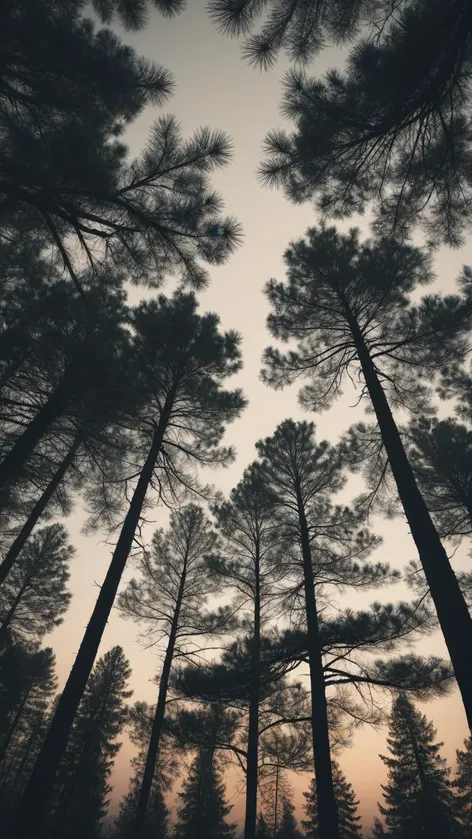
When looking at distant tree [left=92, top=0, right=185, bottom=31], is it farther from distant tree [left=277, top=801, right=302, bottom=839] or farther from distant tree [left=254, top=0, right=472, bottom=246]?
distant tree [left=277, top=801, right=302, bottom=839]

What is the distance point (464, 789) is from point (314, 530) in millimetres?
Answer: 33697

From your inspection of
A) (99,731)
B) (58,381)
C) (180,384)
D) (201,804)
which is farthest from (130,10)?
(201,804)

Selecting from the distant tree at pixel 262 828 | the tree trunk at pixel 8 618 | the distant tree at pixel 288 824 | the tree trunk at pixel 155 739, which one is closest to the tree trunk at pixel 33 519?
the tree trunk at pixel 155 739

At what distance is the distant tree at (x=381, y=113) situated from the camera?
10.6 ft

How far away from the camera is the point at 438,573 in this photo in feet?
12.6

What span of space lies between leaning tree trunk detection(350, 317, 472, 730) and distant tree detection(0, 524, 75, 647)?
49.4 feet

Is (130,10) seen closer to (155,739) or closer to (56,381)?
(56,381)

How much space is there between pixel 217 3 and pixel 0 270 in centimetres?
610

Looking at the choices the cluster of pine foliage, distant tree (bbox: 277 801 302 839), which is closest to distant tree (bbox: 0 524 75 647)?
the cluster of pine foliage

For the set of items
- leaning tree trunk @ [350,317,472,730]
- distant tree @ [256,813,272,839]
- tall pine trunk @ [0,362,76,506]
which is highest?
tall pine trunk @ [0,362,76,506]

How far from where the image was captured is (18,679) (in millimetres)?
13969

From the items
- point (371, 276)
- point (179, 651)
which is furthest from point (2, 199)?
point (179, 651)

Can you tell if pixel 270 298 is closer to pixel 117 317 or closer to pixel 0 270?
pixel 117 317

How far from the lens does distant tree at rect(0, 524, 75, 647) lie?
14.3 meters
